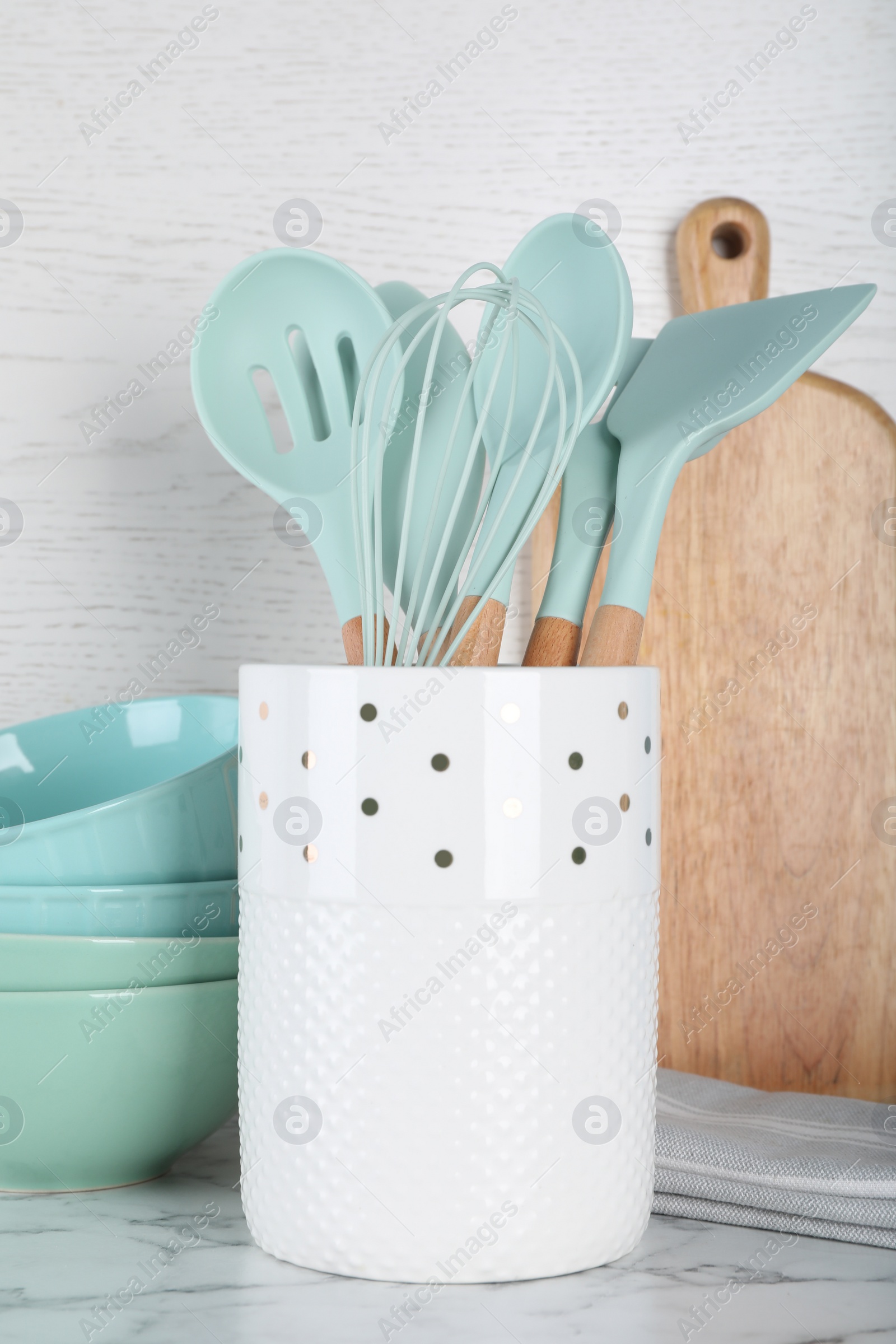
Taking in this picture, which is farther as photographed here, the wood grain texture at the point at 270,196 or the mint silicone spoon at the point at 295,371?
the wood grain texture at the point at 270,196

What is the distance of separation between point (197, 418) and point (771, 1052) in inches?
18.2

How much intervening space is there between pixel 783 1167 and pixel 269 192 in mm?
557

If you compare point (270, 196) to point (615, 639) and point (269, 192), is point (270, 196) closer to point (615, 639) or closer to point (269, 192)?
point (269, 192)

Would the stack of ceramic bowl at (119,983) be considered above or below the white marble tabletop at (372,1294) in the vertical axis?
above

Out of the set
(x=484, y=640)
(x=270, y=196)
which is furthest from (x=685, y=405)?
(x=270, y=196)

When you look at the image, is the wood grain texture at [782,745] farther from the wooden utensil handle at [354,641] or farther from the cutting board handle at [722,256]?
the wooden utensil handle at [354,641]

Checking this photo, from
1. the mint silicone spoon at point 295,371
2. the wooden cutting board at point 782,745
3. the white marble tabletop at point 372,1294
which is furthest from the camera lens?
the wooden cutting board at point 782,745

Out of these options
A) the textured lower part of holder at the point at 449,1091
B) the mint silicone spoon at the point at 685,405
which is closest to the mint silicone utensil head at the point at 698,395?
the mint silicone spoon at the point at 685,405

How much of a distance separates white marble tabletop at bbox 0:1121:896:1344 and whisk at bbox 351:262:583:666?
0.21m

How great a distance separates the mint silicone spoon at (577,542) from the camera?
45 cm

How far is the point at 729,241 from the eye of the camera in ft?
2.09

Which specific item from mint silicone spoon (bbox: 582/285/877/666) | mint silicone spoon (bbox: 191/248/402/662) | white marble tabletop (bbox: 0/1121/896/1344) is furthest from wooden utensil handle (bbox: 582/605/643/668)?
white marble tabletop (bbox: 0/1121/896/1344)

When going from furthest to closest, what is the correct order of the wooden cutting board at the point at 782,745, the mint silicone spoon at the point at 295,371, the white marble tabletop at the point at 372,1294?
the wooden cutting board at the point at 782,745 < the mint silicone spoon at the point at 295,371 < the white marble tabletop at the point at 372,1294

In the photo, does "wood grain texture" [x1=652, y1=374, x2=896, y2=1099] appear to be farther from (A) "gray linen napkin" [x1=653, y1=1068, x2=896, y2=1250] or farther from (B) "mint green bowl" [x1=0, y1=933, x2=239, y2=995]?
(B) "mint green bowl" [x1=0, y1=933, x2=239, y2=995]
